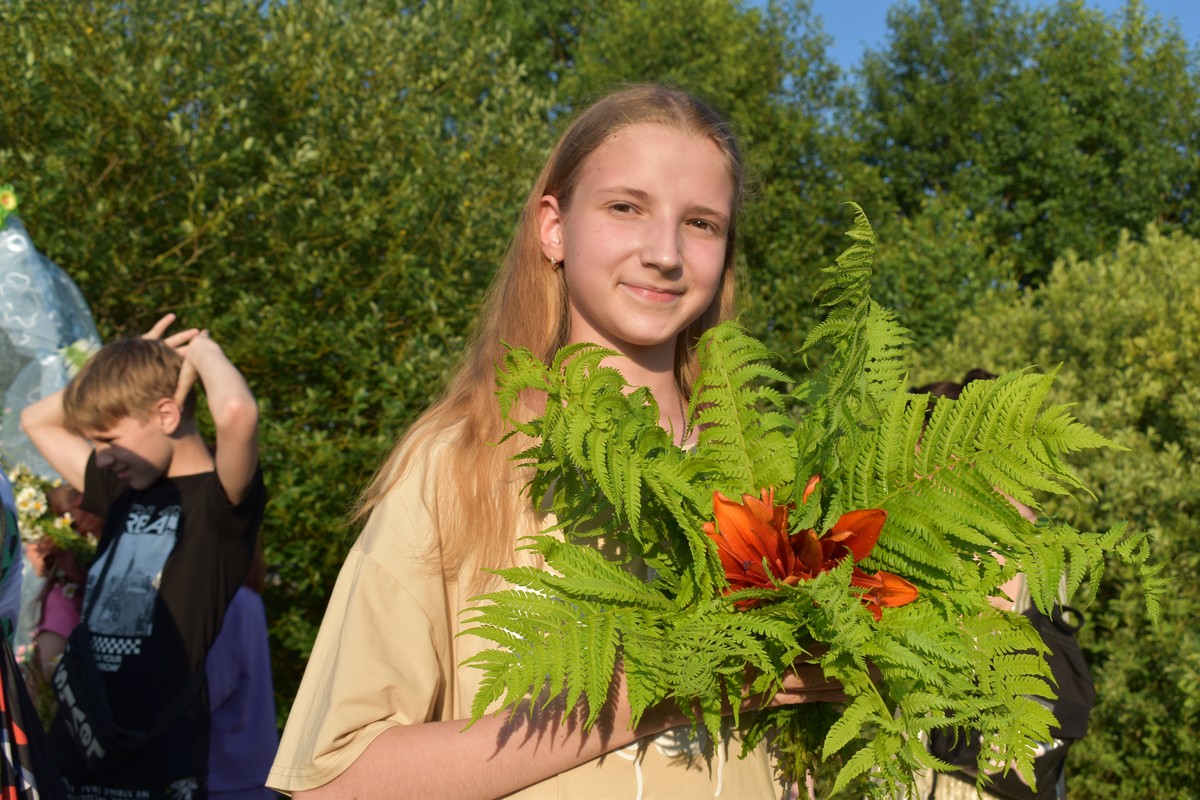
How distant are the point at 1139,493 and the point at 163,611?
16.7 ft

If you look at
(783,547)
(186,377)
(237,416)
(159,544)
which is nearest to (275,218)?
(186,377)

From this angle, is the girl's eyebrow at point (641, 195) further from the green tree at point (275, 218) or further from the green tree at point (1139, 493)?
the green tree at point (1139, 493)

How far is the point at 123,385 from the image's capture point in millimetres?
3787

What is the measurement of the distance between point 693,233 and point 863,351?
0.55m

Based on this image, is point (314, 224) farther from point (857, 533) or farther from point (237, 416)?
A: point (857, 533)

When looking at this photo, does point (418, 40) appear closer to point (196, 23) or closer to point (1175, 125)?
point (196, 23)

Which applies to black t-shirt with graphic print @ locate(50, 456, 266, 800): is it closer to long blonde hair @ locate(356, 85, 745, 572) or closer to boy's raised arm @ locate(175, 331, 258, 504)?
boy's raised arm @ locate(175, 331, 258, 504)

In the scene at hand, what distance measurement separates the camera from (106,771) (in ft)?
11.1

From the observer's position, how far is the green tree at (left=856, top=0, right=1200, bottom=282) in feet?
58.4

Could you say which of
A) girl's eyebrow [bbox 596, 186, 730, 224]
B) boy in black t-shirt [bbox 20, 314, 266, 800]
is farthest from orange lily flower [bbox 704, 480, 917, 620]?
boy in black t-shirt [bbox 20, 314, 266, 800]

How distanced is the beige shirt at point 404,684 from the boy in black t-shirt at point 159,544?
6.45 feet

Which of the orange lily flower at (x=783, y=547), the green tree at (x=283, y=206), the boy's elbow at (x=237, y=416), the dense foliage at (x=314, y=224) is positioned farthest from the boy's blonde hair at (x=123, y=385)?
the orange lily flower at (x=783, y=547)

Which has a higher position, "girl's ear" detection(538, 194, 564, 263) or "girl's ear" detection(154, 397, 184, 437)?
"girl's ear" detection(538, 194, 564, 263)

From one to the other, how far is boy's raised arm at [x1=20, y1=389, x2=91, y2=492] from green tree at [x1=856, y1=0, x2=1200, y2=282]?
15.2 m
